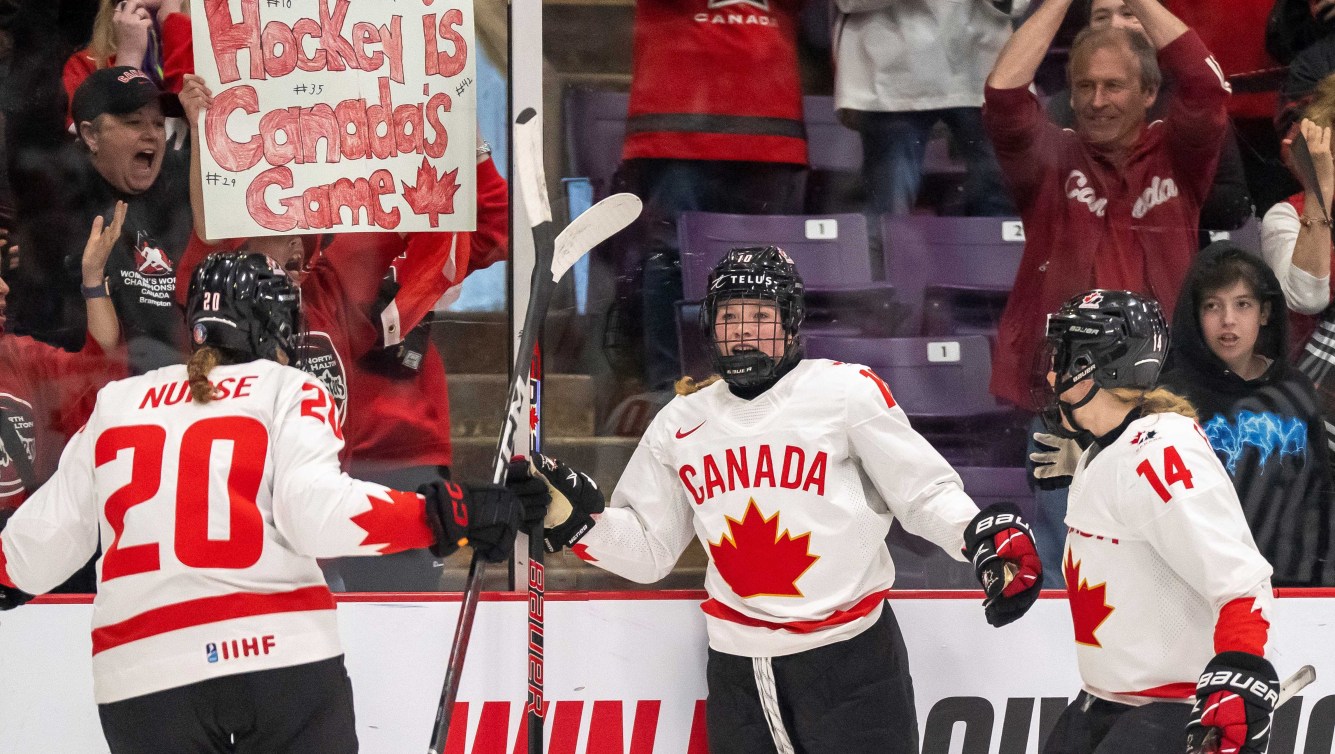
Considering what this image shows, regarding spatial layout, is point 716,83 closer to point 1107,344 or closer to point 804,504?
point 804,504

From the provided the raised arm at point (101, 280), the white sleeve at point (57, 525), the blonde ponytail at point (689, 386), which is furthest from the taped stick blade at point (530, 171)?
the raised arm at point (101, 280)

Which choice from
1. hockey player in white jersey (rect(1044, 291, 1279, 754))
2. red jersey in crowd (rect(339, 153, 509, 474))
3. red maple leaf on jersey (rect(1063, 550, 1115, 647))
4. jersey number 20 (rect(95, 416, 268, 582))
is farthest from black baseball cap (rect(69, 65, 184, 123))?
red maple leaf on jersey (rect(1063, 550, 1115, 647))

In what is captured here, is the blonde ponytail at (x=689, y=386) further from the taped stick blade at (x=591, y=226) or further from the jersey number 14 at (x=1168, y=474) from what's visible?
the jersey number 14 at (x=1168, y=474)

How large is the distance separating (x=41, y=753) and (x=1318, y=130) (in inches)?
141

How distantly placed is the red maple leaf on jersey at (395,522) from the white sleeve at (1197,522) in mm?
1263

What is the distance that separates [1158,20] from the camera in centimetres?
347

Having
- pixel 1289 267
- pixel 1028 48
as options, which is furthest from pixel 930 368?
pixel 1289 267

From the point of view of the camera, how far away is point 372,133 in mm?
3303

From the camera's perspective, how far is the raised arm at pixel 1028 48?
347cm

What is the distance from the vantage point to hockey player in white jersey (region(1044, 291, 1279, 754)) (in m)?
2.12

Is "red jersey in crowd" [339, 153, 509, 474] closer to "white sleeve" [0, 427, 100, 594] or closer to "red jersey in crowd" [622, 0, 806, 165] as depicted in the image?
"red jersey in crowd" [622, 0, 806, 165]

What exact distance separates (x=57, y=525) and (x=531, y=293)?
100cm

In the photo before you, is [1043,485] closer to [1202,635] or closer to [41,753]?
[1202,635]

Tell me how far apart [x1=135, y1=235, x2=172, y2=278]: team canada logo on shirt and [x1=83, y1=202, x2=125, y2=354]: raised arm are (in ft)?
0.24
